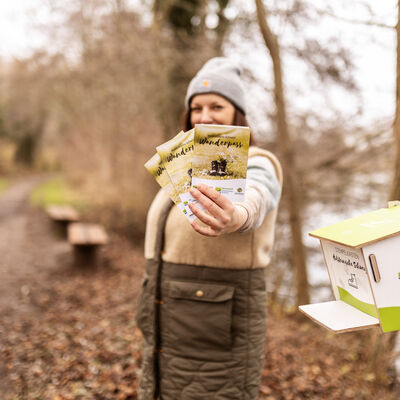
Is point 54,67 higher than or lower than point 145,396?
higher

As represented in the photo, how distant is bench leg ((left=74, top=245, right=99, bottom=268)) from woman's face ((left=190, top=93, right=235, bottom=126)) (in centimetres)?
506

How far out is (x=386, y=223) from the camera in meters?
1.35

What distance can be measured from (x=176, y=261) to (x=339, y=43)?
463cm

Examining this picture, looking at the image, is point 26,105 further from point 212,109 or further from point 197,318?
point 197,318

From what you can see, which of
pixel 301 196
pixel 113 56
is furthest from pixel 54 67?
pixel 301 196

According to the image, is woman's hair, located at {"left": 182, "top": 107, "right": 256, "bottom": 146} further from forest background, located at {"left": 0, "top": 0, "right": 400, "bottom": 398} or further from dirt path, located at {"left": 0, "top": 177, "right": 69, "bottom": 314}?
Result: dirt path, located at {"left": 0, "top": 177, "right": 69, "bottom": 314}

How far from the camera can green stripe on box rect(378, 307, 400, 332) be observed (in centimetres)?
128

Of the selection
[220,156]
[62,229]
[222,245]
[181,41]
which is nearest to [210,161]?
[220,156]

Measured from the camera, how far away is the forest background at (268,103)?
16.4ft

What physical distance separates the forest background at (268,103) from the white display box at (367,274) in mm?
1188

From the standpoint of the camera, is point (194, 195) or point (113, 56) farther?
point (113, 56)

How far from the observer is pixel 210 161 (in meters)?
1.25

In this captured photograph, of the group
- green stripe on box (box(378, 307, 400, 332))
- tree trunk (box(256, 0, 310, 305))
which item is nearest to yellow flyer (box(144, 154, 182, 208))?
green stripe on box (box(378, 307, 400, 332))

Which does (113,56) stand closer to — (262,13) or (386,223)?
(262,13)
